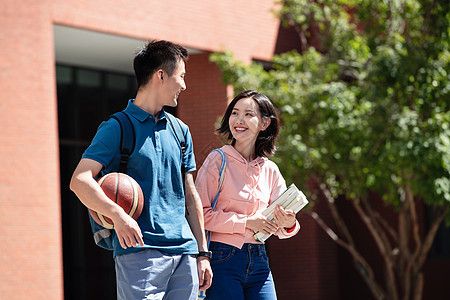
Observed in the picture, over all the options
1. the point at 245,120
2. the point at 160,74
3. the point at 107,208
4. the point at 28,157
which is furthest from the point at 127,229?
the point at 28,157

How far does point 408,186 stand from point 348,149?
1.42m

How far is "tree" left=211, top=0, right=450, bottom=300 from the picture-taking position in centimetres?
891

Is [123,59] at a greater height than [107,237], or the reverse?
[123,59]

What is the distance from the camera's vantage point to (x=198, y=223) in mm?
3908

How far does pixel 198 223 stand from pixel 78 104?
11.2 metres

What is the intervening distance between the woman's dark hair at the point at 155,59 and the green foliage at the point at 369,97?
5493 millimetres

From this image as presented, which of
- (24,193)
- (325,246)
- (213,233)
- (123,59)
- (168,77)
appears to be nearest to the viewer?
(168,77)

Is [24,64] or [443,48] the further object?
[24,64]

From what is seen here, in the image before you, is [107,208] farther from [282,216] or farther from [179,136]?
[282,216]

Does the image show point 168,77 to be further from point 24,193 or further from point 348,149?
point 24,193

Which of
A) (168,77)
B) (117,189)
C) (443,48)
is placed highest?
(443,48)

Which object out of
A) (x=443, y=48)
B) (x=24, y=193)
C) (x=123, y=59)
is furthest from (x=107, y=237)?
(x=123, y=59)

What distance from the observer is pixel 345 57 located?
35.7ft

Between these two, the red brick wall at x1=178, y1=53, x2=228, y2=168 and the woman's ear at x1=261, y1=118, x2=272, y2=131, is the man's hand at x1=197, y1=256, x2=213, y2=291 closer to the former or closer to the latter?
the woman's ear at x1=261, y1=118, x2=272, y2=131
